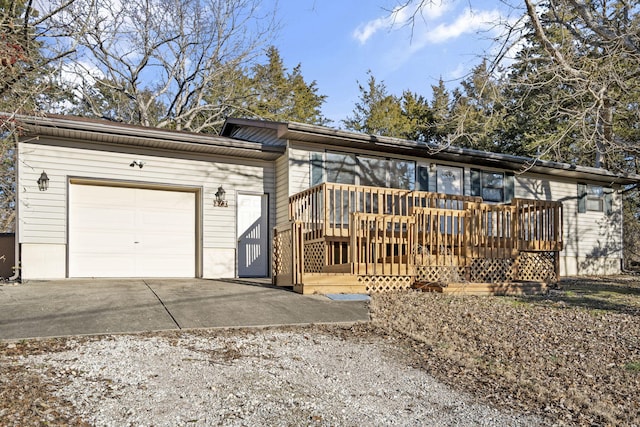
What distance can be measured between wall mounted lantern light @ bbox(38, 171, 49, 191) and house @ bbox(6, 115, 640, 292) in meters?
0.02

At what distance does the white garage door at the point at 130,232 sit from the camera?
11016 mm

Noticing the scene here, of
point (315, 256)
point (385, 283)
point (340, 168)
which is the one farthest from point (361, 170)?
point (385, 283)

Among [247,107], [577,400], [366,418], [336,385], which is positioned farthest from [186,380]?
[247,107]

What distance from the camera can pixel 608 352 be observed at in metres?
6.09

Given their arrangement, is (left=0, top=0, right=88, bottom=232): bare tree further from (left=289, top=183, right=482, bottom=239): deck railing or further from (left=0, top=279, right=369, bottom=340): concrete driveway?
(left=289, top=183, right=482, bottom=239): deck railing

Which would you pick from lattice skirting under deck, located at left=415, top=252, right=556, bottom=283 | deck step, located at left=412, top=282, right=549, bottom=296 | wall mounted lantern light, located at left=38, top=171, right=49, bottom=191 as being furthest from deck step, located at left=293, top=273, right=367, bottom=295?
wall mounted lantern light, located at left=38, top=171, right=49, bottom=191

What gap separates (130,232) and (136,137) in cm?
220

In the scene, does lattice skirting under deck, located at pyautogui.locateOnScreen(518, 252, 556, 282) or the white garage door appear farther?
lattice skirting under deck, located at pyautogui.locateOnScreen(518, 252, 556, 282)

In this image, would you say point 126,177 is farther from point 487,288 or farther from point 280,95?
point 280,95

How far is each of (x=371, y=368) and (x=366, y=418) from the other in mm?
1324

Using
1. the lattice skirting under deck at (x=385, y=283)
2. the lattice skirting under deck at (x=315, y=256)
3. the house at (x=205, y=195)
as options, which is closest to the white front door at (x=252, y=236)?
the house at (x=205, y=195)

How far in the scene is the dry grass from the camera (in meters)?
4.59

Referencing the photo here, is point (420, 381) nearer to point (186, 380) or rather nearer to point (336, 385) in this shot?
point (336, 385)

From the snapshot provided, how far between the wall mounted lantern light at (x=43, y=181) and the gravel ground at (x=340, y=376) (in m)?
5.82
